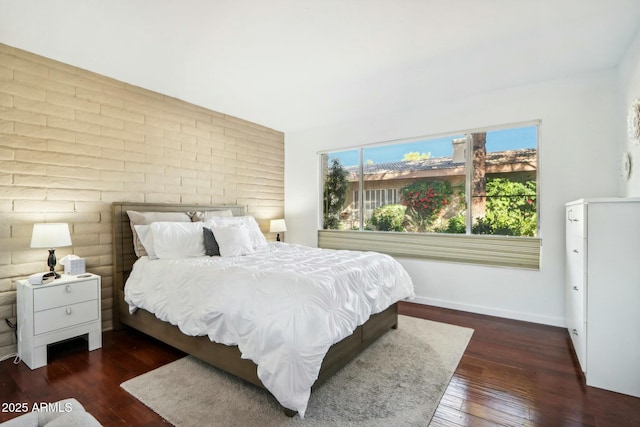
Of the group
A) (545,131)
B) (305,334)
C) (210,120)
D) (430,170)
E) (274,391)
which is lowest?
(274,391)

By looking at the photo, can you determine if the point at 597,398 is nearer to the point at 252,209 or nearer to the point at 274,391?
the point at 274,391

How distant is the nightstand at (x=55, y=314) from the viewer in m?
2.37

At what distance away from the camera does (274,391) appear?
1.76 metres

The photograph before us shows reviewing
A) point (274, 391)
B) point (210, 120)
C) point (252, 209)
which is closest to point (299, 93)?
point (210, 120)

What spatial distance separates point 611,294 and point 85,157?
4484mm

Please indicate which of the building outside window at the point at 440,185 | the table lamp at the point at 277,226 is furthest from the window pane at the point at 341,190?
the table lamp at the point at 277,226

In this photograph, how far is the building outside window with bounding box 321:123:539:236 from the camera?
3.58m

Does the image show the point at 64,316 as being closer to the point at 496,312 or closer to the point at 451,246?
the point at 451,246

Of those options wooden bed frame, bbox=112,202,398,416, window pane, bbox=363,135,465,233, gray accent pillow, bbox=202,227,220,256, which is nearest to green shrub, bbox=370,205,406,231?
window pane, bbox=363,135,465,233

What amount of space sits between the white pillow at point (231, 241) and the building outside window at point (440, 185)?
2073mm

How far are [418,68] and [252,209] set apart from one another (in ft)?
10.1

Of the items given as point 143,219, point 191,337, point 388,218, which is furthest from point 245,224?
point 388,218

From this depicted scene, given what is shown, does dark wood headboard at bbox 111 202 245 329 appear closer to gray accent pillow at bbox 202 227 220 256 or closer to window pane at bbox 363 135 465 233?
gray accent pillow at bbox 202 227 220 256

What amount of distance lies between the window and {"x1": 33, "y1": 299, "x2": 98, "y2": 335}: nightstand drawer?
10.9ft
